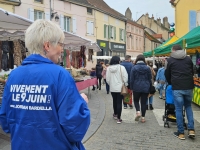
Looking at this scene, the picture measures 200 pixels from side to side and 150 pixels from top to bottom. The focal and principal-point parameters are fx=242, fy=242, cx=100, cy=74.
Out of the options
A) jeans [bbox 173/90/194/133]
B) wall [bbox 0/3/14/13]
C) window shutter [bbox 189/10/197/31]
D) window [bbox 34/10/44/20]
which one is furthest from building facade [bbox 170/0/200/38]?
wall [bbox 0/3/14/13]

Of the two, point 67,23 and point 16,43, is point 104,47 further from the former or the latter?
point 16,43

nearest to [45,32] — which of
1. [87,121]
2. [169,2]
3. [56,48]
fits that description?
[56,48]

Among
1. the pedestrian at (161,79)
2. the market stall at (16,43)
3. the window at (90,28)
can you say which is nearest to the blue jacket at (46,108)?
the market stall at (16,43)

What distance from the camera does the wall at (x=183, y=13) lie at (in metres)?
16.6

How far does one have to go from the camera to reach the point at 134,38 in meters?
40.3

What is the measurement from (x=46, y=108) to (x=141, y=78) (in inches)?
189

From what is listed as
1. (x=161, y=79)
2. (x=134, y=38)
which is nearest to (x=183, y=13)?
(x=161, y=79)

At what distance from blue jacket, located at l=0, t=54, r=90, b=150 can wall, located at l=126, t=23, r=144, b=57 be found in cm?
3621

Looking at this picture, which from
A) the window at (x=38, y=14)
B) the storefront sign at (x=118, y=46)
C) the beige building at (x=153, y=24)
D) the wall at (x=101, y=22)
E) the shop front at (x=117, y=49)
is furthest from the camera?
the beige building at (x=153, y=24)

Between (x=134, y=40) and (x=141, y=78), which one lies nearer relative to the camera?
A: (x=141, y=78)

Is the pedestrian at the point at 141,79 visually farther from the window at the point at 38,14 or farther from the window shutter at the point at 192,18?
the window at the point at 38,14

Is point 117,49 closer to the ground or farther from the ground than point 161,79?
farther from the ground

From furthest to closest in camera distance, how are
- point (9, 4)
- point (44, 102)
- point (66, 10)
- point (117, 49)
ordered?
1. point (117, 49)
2. point (66, 10)
3. point (9, 4)
4. point (44, 102)

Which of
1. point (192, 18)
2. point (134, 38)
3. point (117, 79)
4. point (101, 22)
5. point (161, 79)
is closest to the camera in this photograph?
point (117, 79)
